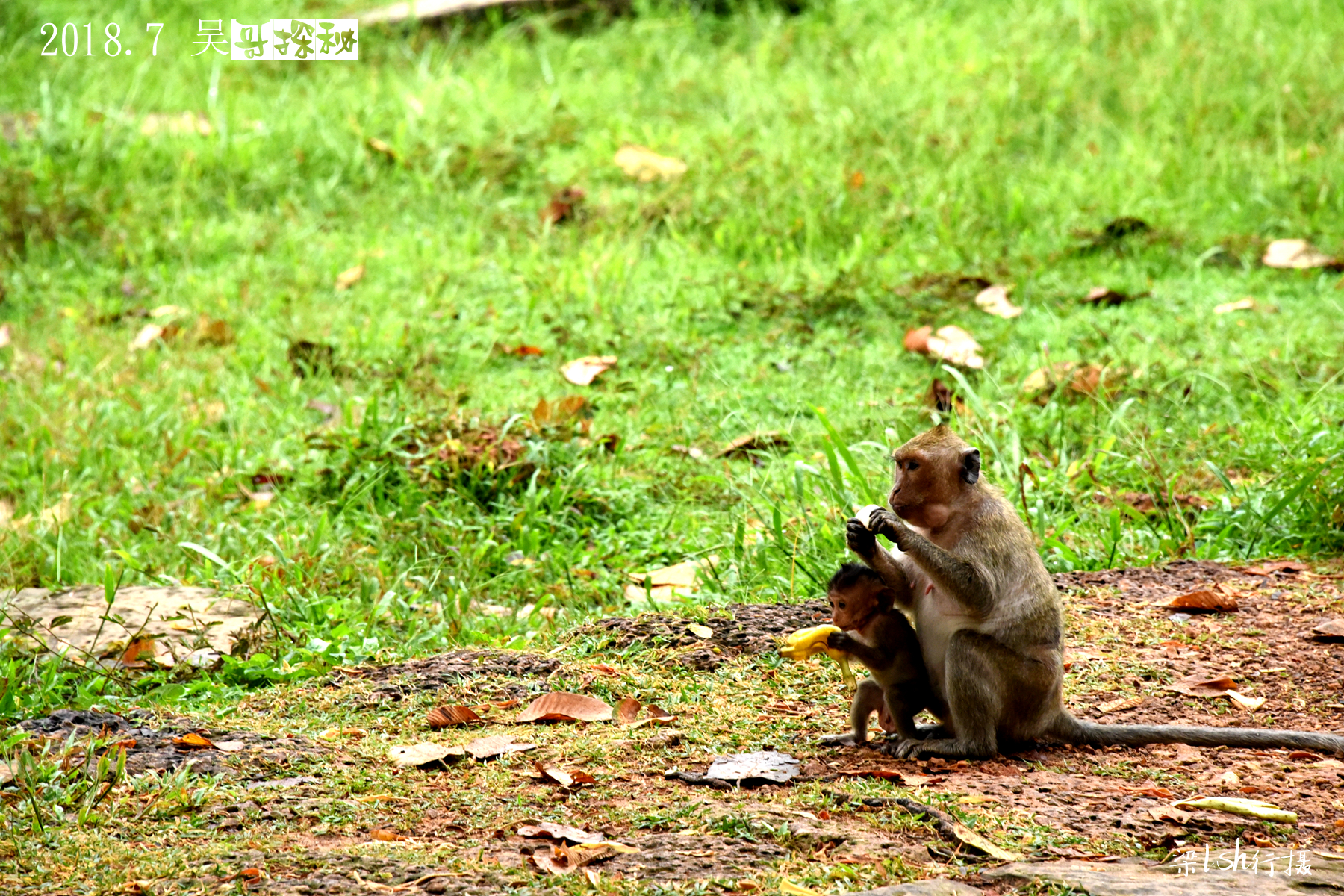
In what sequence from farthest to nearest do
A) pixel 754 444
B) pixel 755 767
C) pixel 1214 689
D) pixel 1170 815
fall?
pixel 754 444
pixel 1214 689
pixel 755 767
pixel 1170 815

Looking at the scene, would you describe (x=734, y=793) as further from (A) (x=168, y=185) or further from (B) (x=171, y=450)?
(A) (x=168, y=185)

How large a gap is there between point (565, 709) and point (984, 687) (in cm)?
118

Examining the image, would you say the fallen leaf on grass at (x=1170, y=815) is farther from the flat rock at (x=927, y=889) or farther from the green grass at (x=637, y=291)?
the green grass at (x=637, y=291)

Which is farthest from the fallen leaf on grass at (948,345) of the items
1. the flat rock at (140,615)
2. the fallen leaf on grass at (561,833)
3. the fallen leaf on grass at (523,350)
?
the fallen leaf on grass at (561,833)

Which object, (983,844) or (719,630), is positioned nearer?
(983,844)

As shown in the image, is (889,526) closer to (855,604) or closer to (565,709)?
(855,604)

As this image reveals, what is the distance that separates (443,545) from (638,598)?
90 cm

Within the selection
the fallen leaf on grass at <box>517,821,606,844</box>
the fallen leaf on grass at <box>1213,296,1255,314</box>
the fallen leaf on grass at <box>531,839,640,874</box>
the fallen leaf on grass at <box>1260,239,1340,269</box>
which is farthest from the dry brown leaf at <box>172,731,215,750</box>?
the fallen leaf on grass at <box>1260,239,1340,269</box>

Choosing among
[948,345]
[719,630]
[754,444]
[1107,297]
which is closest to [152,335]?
[754,444]

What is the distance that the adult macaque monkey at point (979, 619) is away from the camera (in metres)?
3.58

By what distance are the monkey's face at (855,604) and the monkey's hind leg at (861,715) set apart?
188 millimetres

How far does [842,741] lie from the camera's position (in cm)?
374

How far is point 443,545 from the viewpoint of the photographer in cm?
557

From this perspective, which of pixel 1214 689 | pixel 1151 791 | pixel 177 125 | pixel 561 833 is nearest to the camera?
pixel 561 833
